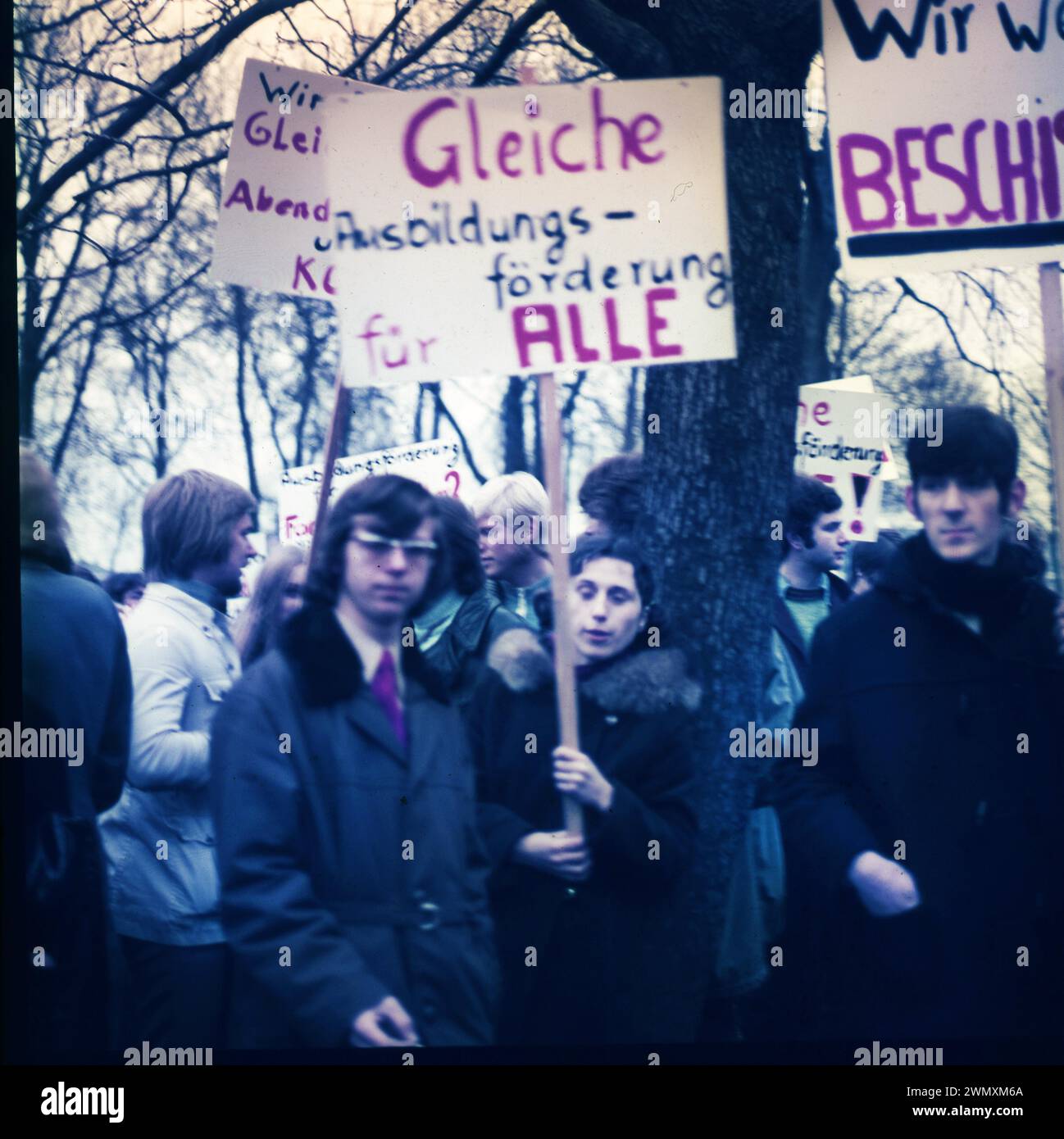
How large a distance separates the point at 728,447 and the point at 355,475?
3.69ft

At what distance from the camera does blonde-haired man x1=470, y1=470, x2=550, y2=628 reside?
15.5 ft

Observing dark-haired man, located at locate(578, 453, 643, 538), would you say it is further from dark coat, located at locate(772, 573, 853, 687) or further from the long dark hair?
the long dark hair

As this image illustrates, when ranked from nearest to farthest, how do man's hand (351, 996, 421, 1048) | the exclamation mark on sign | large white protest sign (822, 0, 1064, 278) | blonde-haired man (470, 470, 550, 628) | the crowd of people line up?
man's hand (351, 996, 421, 1048) → the crowd of people → large white protest sign (822, 0, 1064, 278) → blonde-haired man (470, 470, 550, 628) → the exclamation mark on sign

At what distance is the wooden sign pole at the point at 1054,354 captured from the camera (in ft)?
15.1

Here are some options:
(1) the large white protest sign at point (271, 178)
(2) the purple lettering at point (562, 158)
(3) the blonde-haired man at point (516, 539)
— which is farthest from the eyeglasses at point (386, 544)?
(2) the purple lettering at point (562, 158)

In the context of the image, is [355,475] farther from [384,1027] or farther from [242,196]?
[384,1027]

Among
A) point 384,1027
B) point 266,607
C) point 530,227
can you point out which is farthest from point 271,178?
point 384,1027

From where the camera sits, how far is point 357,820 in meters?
4.50

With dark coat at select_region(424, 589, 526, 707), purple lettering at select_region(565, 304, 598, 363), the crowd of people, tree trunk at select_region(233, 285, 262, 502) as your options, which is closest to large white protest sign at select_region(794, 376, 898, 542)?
the crowd of people

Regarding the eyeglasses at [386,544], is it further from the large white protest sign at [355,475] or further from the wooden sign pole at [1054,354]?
the wooden sign pole at [1054,354]

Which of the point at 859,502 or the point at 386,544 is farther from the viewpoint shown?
the point at 859,502

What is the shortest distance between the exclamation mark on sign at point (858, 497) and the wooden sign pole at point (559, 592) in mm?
1099

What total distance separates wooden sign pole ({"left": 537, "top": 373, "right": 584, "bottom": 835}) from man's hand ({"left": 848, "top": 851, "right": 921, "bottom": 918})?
0.84 metres
